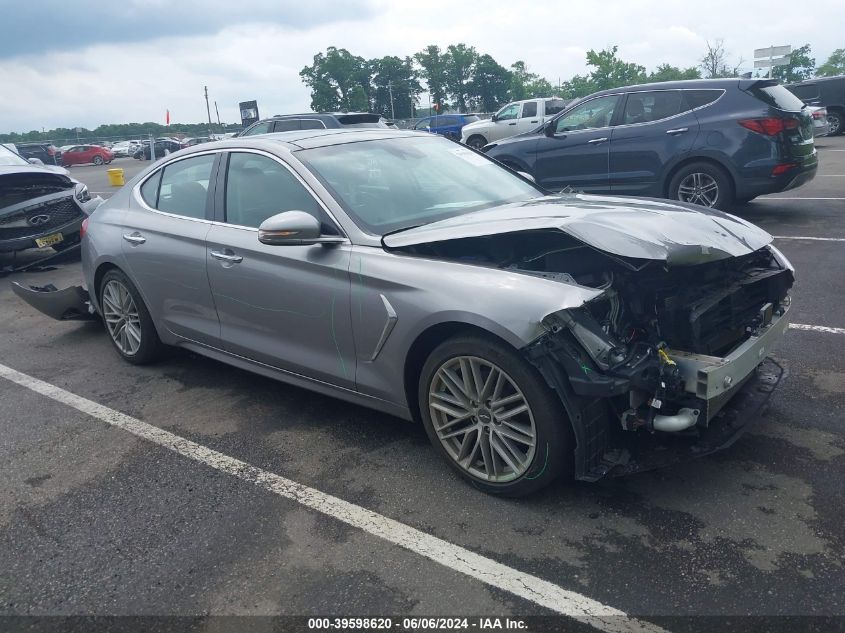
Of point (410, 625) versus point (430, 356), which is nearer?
point (410, 625)

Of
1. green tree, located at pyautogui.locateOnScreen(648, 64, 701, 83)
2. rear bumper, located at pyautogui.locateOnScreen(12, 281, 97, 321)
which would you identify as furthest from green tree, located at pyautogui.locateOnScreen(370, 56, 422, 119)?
rear bumper, located at pyautogui.locateOnScreen(12, 281, 97, 321)

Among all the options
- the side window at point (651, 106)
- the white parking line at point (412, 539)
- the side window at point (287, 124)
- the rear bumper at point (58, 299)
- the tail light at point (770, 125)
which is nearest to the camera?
the white parking line at point (412, 539)

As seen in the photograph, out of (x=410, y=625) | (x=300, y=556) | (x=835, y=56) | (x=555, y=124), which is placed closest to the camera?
(x=410, y=625)

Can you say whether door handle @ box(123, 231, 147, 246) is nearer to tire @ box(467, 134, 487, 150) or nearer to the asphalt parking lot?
the asphalt parking lot

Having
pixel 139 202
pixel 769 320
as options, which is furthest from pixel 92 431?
pixel 769 320

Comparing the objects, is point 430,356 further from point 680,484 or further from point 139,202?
point 139,202

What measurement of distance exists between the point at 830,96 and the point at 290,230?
2438 cm

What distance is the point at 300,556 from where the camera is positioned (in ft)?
9.48

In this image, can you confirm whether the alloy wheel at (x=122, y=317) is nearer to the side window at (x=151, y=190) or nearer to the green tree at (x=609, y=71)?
the side window at (x=151, y=190)

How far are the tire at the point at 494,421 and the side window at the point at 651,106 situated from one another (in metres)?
6.97

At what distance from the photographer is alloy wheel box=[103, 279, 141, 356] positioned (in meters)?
5.14

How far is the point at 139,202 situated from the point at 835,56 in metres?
94.4

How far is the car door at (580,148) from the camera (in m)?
9.38

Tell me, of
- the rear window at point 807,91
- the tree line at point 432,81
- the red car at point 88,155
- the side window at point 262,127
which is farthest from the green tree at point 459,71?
the side window at point 262,127
